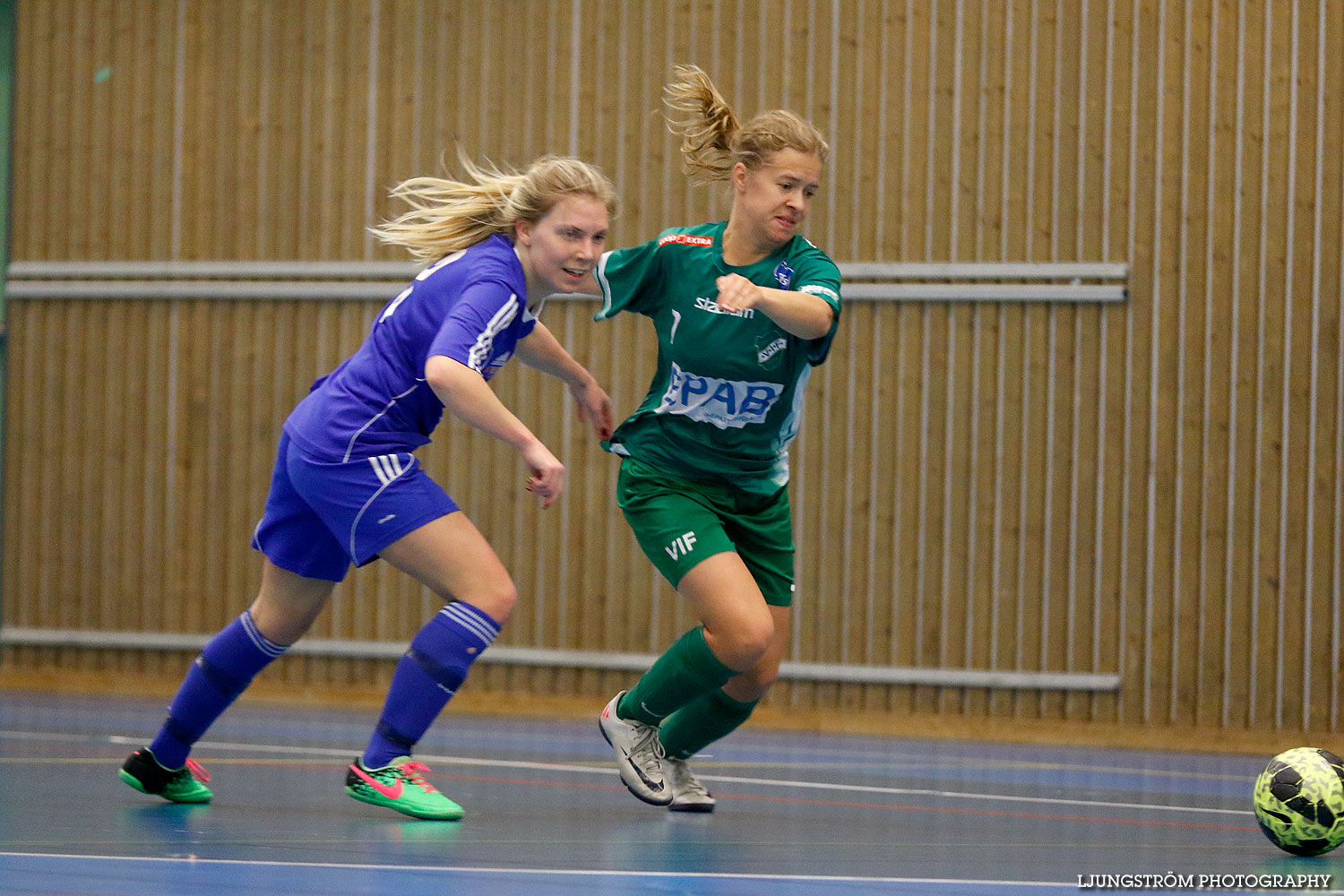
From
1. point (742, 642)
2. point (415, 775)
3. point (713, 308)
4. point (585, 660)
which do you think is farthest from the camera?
point (585, 660)

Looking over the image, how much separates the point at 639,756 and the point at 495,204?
1395 millimetres

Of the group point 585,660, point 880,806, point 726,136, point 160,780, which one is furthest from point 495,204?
point 585,660

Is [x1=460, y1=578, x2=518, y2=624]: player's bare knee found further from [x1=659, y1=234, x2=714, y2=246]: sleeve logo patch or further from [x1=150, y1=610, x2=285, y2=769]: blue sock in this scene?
[x1=659, y1=234, x2=714, y2=246]: sleeve logo patch

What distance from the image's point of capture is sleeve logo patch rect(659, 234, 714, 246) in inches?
162

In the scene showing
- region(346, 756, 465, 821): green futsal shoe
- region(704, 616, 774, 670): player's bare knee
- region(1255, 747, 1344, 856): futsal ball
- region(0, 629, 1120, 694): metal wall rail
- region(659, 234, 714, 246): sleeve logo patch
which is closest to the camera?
region(1255, 747, 1344, 856): futsal ball

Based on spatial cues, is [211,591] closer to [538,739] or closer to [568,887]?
[538,739]

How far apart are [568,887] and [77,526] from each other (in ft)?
20.3

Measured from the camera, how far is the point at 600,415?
4125 millimetres

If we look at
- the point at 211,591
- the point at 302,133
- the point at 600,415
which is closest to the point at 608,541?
the point at 211,591

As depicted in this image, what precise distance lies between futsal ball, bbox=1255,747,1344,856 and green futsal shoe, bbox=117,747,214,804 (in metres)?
2.45

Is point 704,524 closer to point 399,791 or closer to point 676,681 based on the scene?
point 676,681

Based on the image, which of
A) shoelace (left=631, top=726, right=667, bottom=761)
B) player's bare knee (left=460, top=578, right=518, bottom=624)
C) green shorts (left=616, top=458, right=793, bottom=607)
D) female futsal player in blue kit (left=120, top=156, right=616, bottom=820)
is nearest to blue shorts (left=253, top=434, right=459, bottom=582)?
female futsal player in blue kit (left=120, top=156, right=616, bottom=820)

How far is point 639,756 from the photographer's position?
400 centimetres

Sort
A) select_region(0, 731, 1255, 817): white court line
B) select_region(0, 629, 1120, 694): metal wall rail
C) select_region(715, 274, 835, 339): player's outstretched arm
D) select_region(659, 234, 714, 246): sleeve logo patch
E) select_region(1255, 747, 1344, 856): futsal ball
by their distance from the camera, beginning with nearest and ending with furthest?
select_region(1255, 747, 1344, 856): futsal ball < select_region(715, 274, 835, 339): player's outstretched arm < select_region(659, 234, 714, 246): sleeve logo patch < select_region(0, 731, 1255, 817): white court line < select_region(0, 629, 1120, 694): metal wall rail
